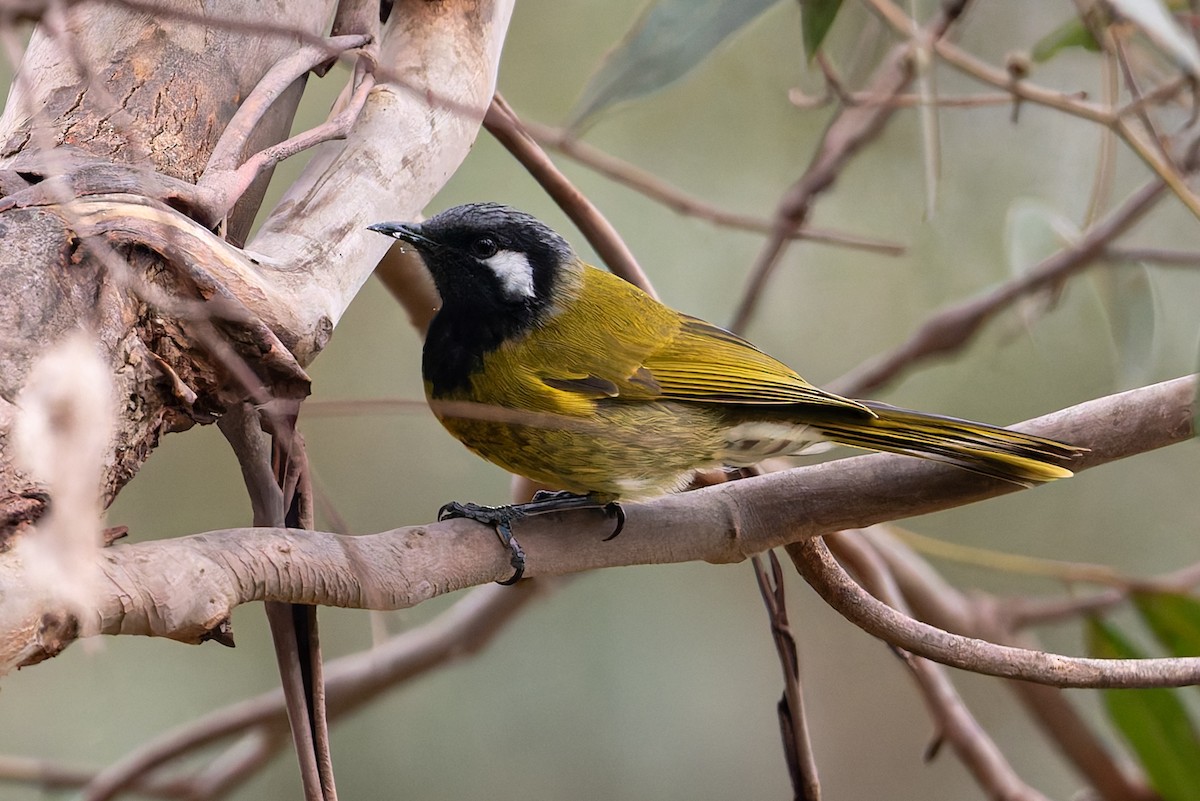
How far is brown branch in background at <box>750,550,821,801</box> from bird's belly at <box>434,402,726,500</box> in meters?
0.33

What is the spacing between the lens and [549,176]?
2049 mm

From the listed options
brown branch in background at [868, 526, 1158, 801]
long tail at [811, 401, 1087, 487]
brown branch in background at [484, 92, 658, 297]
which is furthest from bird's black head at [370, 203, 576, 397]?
brown branch in background at [868, 526, 1158, 801]

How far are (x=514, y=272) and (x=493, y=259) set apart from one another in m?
→ 0.05

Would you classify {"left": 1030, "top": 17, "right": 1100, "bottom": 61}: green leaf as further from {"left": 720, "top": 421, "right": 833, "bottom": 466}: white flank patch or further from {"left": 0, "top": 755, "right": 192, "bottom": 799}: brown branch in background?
{"left": 0, "top": 755, "right": 192, "bottom": 799}: brown branch in background

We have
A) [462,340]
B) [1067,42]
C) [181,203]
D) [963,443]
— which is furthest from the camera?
[1067,42]

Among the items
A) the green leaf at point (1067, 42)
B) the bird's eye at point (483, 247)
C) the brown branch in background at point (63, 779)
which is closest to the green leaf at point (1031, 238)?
the green leaf at point (1067, 42)

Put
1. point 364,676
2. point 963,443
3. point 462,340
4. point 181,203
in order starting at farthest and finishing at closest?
point 364,676 < point 462,340 < point 963,443 < point 181,203

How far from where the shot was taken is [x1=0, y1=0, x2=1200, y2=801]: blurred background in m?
3.84

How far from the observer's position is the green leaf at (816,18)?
2018 millimetres

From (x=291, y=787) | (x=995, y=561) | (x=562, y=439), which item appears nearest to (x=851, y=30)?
(x=995, y=561)

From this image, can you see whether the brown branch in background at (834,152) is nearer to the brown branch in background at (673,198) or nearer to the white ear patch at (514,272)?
the brown branch in background at (673,198)

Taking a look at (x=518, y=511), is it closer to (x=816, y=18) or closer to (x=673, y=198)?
(x=673, y=198)

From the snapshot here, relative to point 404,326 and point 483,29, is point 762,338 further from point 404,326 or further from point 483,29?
point 483,29

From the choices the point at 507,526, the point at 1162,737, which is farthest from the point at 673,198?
the point at 1162,737
